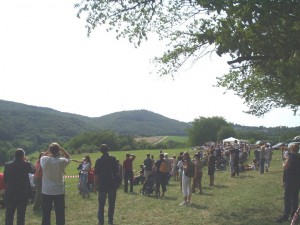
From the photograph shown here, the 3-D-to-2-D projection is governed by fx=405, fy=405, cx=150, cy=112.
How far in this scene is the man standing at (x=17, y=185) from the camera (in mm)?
8117

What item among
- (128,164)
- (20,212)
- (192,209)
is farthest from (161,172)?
(20,212)

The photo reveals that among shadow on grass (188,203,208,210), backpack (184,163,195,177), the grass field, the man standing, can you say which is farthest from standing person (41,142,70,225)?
backpack (184,163,195,177)

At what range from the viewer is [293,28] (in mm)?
9133

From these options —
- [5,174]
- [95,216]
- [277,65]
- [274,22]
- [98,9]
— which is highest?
[98,9]

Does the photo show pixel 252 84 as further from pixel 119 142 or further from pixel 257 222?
pixel 119 142

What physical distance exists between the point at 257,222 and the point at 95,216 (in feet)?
14.3

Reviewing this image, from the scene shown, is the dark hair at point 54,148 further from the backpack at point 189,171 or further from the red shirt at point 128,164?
the red shirt at point 128,164

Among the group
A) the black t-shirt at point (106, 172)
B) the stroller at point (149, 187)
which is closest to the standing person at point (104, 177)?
the black t-shirt at point (106, 172)

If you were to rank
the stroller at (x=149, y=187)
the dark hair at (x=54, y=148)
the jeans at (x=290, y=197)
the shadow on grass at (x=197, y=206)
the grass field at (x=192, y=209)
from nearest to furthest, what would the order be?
the dark hair at (x=54, y=148), the jeans at (x=290, y=197), the grass field at (x=192, y=209), the shadow on grass at (x=197, y=206), the stroller at (x=149, y=187)

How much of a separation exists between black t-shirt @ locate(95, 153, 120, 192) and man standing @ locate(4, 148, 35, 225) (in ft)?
5.84

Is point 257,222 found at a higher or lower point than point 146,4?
lower

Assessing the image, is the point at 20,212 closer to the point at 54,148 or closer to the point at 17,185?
the point at 17,185

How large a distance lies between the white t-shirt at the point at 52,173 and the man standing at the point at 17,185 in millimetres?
734

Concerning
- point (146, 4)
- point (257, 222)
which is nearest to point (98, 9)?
point (146, 4)
